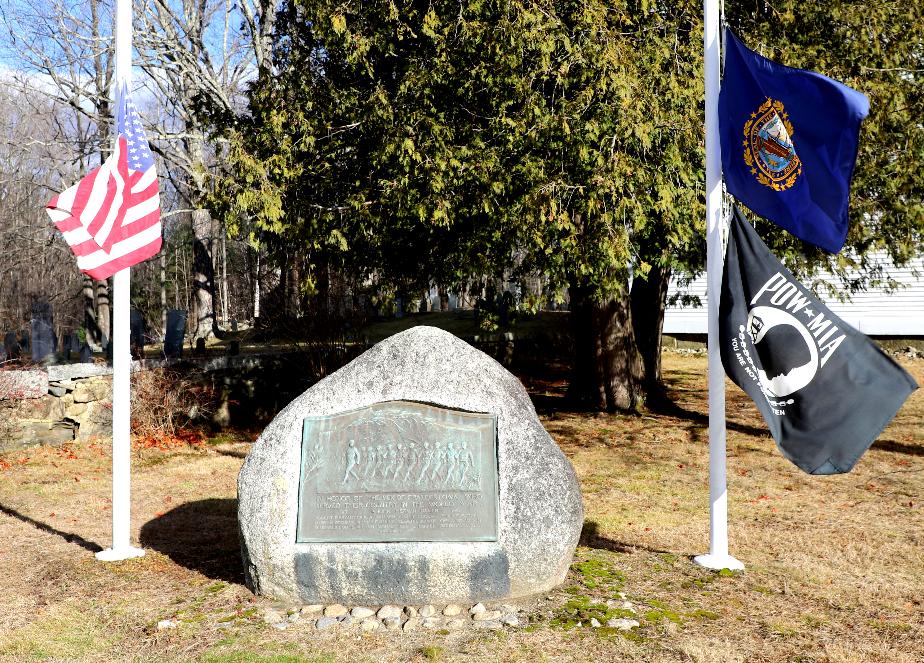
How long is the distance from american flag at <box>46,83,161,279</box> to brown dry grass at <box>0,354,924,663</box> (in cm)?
227

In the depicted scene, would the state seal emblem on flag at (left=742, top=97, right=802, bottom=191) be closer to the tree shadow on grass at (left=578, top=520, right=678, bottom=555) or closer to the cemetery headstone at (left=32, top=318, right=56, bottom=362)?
the tree shadow on grass at (left=578, top=520, right=678, bottom=555)

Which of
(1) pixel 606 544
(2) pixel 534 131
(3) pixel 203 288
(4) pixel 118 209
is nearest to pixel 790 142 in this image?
(1) pixel 606 544

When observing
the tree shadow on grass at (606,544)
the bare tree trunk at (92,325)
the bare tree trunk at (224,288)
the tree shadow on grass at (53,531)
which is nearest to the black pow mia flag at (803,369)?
the tree shadow on grass at (606,544)

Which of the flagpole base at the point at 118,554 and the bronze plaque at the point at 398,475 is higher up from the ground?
the bronze plaque at the point at 398,475

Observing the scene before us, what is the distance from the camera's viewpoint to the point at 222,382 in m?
13.3

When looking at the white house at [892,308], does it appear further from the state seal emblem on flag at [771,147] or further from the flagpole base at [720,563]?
the state seal emblem on flag at [771,147]

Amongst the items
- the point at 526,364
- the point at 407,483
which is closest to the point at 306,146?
the point at 407,483

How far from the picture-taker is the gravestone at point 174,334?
13812mm

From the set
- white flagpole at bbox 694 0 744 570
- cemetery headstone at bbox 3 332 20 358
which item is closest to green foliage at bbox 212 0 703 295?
white flagpole at bbox 694 0 744 570

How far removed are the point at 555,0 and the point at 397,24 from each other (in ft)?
6.22

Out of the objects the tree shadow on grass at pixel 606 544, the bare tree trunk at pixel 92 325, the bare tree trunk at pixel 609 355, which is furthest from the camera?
the bare tree trunk at pixel 92 325

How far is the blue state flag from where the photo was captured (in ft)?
15.9

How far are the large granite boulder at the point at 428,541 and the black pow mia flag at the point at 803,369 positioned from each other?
4.26 feet

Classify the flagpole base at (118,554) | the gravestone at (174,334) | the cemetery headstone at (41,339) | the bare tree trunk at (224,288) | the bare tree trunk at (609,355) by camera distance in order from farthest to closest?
the bare tree trunk at (224,288), the cemetery headstone at (41,339), the gravestone at (174,334), the bare tree trunk at (609,355), the flagpole base at (118,554)
